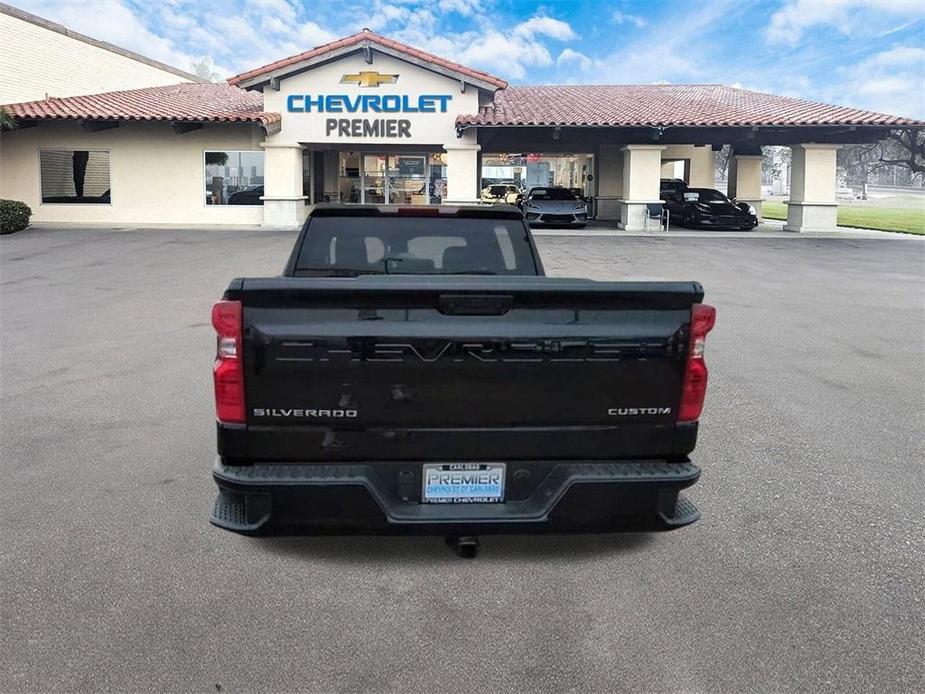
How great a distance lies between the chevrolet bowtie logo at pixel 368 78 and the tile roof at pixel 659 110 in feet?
8.88

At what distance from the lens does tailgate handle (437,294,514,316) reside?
3.25 metres

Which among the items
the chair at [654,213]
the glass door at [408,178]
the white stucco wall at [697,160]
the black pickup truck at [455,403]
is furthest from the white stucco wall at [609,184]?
the black pickup truck at [455,403]

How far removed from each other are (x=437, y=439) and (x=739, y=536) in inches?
78.8

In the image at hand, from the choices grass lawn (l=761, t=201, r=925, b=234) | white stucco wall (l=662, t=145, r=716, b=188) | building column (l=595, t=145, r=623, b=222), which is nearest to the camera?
grass lawn (l=761, t=201, r=925, b=234)

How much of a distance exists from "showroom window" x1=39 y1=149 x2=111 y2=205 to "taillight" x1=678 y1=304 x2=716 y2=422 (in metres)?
26.7

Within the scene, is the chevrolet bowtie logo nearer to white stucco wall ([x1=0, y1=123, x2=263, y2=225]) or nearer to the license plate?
white stucco wall ([x1=0, y1=123, x2=263, y2=225])

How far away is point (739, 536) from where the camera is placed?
4328 millimetres

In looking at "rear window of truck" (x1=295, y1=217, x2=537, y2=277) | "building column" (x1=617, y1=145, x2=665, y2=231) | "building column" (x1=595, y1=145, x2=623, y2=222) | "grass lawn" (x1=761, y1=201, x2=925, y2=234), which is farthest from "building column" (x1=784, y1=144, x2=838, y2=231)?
"rear window of truck" (x1=295, y1=217, x2=537, y2=277)

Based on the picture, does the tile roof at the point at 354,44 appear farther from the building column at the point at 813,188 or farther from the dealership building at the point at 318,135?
the building column at the point at 813,188

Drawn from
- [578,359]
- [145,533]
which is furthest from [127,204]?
[578,359]

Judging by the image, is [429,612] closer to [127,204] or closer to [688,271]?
[688,271]

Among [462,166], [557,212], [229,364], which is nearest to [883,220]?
[557,212]

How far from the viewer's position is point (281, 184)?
25500 mm

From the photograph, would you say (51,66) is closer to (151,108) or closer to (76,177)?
(76,177)
